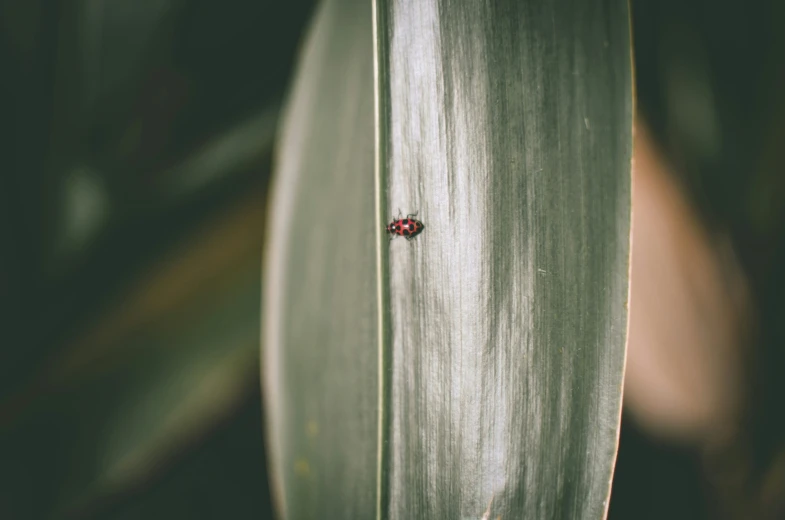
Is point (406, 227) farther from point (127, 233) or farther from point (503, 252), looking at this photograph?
point (127, 233)

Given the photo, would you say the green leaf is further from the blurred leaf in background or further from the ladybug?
the blurred leaf in background

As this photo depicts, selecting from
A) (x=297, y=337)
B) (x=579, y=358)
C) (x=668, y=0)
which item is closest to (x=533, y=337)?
(x=579, y=358)

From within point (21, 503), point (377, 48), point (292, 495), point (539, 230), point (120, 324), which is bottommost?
point (21, 503)

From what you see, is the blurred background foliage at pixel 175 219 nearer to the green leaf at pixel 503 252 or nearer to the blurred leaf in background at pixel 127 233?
the blurred leaf in background at pixel 127 233

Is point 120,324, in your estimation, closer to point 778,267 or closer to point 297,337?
point 297,337

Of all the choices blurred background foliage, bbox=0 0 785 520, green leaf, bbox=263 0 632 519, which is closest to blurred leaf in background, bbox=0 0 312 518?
blurred background foliage, bbox=0 0 785 520

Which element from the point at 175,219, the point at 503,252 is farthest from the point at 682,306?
the point at 175,219
